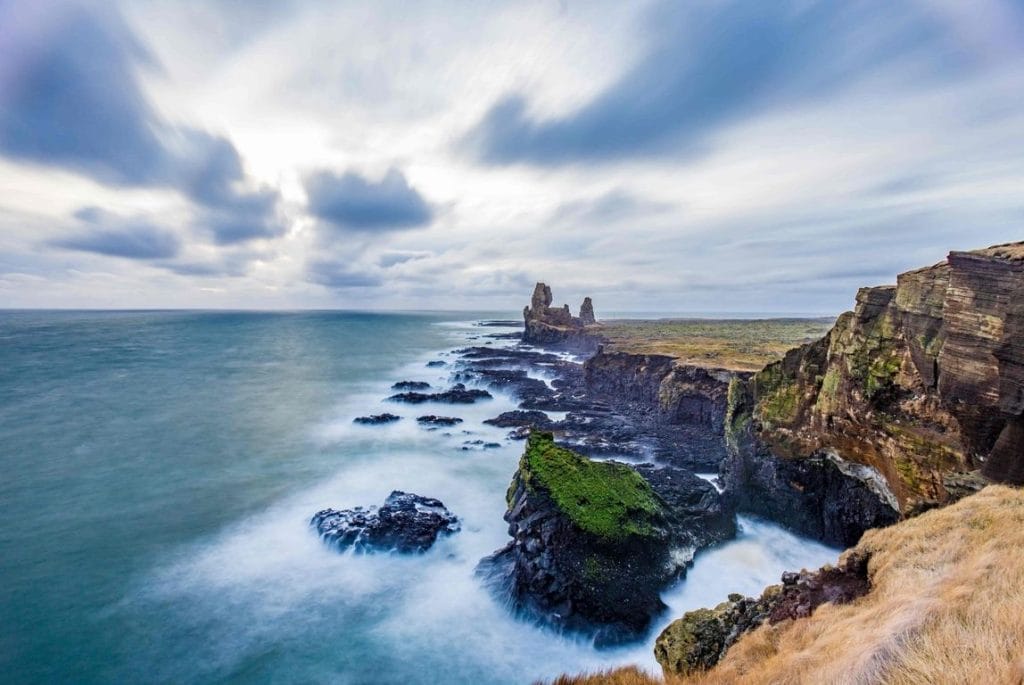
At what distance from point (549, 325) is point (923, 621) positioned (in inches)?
3985

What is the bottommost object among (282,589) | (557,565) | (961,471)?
(282,589)

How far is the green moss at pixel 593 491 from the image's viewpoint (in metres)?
18.0

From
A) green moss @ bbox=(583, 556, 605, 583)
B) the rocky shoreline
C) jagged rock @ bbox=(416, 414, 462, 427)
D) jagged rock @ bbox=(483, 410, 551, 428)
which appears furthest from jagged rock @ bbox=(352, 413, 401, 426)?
green moss @ bbox=(583, 556, 605, 583)

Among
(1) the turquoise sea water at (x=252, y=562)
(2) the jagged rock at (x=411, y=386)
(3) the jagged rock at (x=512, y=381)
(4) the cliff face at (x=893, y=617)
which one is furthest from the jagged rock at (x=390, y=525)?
(2) the jagged rock at (x=411, y=386)

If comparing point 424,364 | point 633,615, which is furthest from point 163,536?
point 424,364

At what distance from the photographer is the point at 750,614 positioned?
10.7 m

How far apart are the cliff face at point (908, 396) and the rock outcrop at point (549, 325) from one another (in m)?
72.4

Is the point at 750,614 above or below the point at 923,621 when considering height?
below

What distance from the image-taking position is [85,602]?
61.6 ft

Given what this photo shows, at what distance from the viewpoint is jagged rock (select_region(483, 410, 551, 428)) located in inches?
1619

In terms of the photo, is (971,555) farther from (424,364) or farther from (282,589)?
(424,364)

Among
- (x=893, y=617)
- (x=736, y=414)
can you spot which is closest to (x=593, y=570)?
(x=893, y=617)

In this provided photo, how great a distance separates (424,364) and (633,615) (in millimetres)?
73079

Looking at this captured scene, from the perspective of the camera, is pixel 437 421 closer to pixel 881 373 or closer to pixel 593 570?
pixel 593 570
